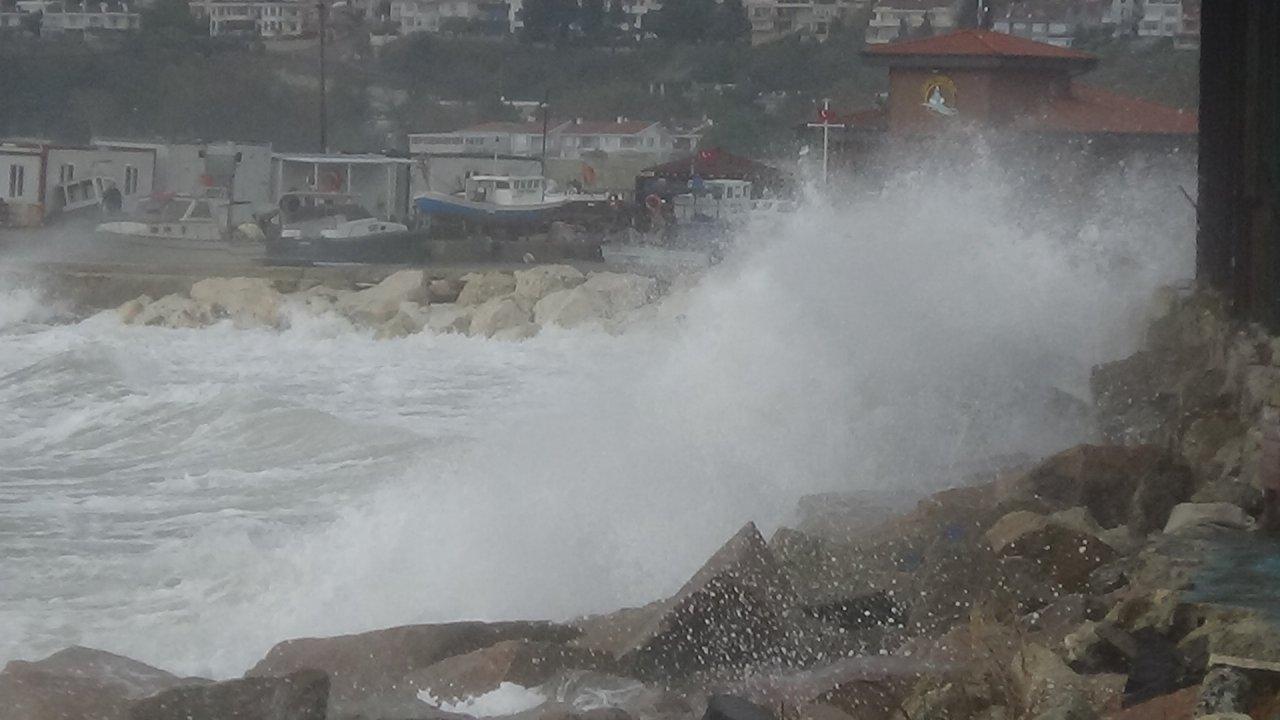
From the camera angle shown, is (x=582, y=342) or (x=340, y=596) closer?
(x=340, y=596)

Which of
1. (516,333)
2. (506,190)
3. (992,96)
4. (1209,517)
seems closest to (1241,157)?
(1209,517)

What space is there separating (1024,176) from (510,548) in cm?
1878

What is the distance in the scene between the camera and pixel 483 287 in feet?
83.1

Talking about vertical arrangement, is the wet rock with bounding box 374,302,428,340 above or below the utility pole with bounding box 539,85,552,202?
below

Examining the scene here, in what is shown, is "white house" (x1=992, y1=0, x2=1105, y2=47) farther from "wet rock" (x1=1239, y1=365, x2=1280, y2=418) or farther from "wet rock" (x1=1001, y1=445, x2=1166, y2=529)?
"wet rock" (x1=1001, y1=445, x2=1166, y2=529)

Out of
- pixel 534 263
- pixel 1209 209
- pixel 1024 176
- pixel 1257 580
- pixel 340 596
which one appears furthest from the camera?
pixel 534 263

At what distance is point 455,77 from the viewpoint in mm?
56938

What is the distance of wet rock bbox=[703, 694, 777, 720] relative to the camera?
4.80 m

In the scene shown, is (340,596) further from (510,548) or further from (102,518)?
(102,518)

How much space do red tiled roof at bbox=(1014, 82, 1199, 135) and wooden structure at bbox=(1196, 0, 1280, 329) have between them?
51.5 ft

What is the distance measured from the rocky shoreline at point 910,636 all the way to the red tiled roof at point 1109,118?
66.4ft

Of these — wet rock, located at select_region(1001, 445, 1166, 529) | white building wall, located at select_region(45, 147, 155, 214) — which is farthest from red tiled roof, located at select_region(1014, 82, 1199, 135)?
wet rock, located at select_region(1001, 445, 1166, 529)

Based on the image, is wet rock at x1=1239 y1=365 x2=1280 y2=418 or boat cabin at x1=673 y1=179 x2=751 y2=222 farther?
boat cabin at x1=673 y1=179 x2=751 y2=222

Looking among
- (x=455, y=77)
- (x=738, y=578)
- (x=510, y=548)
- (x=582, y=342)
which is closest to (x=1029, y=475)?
(x=738, y=578)
